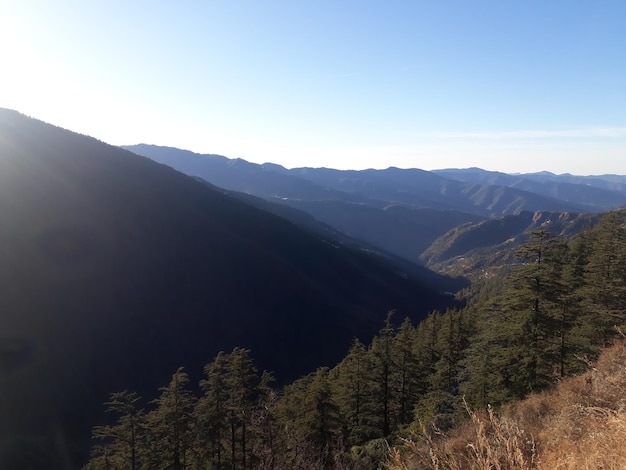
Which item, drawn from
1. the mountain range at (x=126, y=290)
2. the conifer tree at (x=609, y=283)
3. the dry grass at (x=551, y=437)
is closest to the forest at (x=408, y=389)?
the conifer tree at (x=609, y=283)

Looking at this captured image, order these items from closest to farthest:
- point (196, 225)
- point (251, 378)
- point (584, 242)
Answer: point (251, 378) < point (584, 242) < point (196, 225)

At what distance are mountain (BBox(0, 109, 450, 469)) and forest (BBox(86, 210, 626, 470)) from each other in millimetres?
37539

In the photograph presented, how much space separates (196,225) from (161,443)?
9872cm

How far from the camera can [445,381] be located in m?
29.7

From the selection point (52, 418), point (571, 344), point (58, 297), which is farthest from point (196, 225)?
point (571, 344)

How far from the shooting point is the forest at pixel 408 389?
15.4m

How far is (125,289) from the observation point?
88562 millimetres

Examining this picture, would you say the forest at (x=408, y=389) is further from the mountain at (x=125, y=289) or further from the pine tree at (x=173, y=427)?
the mountain at (x=125, y=289)

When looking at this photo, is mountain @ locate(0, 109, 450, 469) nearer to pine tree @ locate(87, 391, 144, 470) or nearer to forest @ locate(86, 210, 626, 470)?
pine tree @ locate(87, 391, 144, 470)

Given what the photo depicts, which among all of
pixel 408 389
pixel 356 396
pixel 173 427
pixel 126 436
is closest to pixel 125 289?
pixel 126 436

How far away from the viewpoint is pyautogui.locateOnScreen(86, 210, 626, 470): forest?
15438mm

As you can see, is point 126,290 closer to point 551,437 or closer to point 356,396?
point 356,396

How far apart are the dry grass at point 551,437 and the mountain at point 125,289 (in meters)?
58.8

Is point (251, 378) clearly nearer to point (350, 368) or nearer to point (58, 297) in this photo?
point (350, 368)
